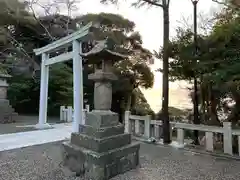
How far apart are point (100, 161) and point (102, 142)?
12.4 inches

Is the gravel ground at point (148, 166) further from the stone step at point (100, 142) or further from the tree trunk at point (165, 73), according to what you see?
the tree trunk at point (165, 73)

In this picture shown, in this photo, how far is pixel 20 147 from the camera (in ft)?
18.5

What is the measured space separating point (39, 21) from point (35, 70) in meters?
3.35

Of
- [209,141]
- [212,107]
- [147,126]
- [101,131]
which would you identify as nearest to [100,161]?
[101,131]

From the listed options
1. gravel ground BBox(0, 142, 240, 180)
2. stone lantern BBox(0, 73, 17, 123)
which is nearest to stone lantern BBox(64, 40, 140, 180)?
gravel ground BBox(0, 142, 240, 180)

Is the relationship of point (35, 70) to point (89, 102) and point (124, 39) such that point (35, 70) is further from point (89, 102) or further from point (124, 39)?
point (124, 39)

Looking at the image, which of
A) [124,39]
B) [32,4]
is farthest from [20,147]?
[32,4]

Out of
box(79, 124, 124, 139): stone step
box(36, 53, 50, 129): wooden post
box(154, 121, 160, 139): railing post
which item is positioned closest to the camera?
box(79, 124, 124, 139): stone step

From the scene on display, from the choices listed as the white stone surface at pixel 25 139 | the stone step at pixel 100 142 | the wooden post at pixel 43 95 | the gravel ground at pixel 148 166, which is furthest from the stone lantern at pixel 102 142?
the wooden post at pixel 43 95

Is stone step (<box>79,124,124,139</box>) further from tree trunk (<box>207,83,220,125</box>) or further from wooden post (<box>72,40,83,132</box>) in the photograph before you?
tree trunk (<box>207,83,220,125</box>)

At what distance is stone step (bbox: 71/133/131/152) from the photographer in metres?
3.65

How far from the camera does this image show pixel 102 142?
144 inches

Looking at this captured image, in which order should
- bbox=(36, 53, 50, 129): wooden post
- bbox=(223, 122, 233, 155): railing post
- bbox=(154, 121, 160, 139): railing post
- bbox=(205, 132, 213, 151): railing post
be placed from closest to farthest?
bbox=(223, 122, 233, 155): railing post < bbox=(205, 132, 213, 151): railing post < bbox=(154, 121, 160, 139): railing post < bbox=(36, 53, 50, 129): wooden post

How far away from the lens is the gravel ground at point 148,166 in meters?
3.62
